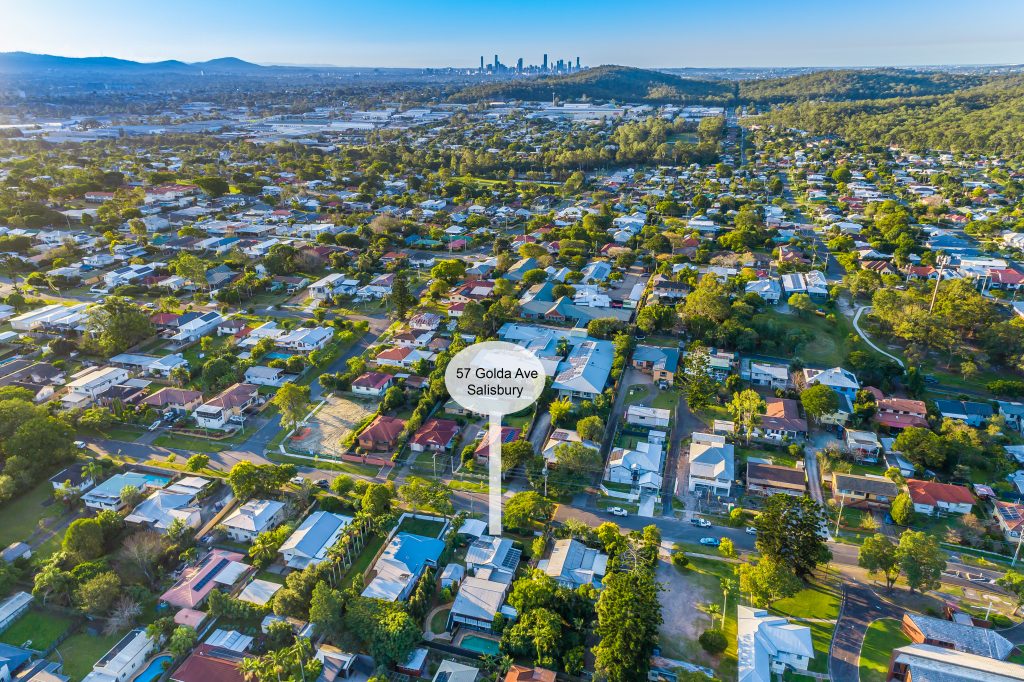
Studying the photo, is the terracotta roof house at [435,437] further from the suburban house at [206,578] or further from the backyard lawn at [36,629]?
the backyard lawn at [36,629]

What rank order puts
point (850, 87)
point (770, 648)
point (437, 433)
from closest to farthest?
1. point (770, 648)
2. point (437, 433)
3. point (850, 87)

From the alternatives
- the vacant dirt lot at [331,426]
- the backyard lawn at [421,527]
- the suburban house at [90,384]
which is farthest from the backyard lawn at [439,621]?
the suburban house at [90,384]

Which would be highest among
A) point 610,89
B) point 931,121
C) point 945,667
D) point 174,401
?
point 610,89

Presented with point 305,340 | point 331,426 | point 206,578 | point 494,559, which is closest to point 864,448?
point 494,559

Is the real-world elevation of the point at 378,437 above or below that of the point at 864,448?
above

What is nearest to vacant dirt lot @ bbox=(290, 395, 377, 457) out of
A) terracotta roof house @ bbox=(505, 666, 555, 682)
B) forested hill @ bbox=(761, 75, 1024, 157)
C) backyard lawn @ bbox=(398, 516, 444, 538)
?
backyard lawn @ bbox=(398, 516, 444, 538)

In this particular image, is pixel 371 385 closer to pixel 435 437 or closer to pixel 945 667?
pixel 435 437
